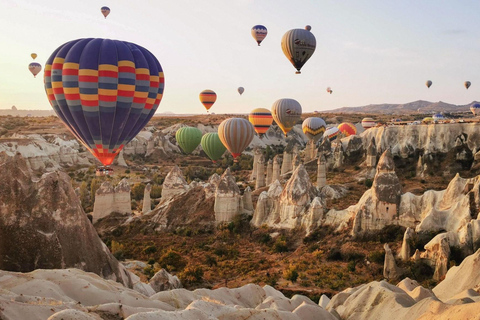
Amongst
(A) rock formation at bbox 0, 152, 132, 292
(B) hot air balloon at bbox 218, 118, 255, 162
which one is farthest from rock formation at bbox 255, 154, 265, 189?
(A) rock formation at bbox 0, 152, 132, 292

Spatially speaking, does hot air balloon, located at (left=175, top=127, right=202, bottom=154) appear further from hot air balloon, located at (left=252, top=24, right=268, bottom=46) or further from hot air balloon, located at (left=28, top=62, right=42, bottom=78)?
hot air balloon, located at (left=28, top=62, right=42, bottom=78)

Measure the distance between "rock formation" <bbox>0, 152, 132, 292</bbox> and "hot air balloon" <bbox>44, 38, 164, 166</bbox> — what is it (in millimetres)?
12868

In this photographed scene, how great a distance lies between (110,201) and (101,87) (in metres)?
13.9

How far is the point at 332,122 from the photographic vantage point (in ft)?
409

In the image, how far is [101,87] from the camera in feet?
95.7

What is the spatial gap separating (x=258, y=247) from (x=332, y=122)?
9717 centimetres

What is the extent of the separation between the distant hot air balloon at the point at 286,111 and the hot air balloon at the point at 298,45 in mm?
8302

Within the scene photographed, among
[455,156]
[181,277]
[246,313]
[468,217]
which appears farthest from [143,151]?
[246,313]

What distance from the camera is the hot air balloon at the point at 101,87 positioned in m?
29.1

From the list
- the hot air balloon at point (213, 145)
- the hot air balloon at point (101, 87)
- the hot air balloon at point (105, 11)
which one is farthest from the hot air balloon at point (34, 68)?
the hot air balloon at point (101, 87)

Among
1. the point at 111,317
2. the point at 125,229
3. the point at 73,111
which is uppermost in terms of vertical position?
the point at 73,111

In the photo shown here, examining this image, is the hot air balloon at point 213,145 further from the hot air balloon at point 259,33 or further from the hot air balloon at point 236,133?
the hot air balloon at point 259,33

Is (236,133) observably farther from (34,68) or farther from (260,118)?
(34,68)

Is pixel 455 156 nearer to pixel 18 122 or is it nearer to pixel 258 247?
pixel 258 247
